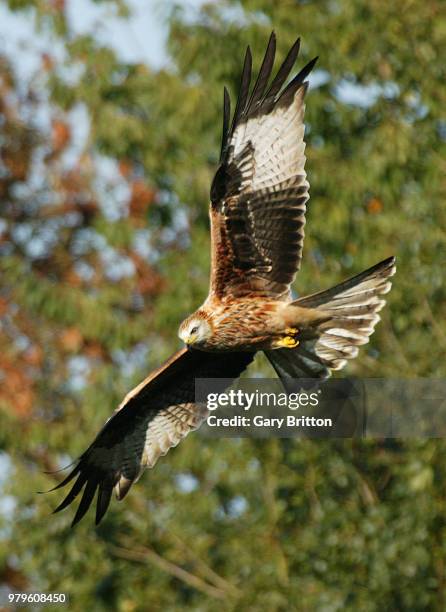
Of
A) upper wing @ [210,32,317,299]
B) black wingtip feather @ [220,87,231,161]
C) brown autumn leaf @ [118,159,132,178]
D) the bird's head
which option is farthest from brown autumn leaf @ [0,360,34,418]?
black wingtip feather @ [220,87,231,161]

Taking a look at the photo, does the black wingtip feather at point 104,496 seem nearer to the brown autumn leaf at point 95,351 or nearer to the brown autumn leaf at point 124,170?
the brown autumn leaf at point 95,351

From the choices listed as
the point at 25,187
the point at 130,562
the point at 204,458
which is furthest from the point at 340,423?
the point at 25,187

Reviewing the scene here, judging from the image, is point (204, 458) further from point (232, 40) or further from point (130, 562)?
point (232, 40)

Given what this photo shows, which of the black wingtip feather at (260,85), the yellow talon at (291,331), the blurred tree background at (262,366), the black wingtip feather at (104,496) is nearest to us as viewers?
the black wingtip feather at (260,85)

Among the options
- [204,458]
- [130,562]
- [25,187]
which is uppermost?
[25,187]

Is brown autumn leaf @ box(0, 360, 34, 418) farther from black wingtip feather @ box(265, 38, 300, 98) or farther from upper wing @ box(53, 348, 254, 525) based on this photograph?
black wingtip feather @ box(265, 38, 300, 98)

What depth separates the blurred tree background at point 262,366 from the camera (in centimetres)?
1056

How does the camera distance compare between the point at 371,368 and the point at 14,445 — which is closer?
the point at 371,368

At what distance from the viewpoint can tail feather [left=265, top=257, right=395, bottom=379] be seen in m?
8.01

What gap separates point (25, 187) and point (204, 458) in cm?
876

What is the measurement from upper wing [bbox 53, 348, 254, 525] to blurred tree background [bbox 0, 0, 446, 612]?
173cm

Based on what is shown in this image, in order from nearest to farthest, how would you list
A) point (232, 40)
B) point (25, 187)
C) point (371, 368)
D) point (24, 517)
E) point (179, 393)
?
point (179, 393) < point (371, 368) < point (24, 517) < point (232, 40) < point (25, 187)

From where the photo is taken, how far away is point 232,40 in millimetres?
12422

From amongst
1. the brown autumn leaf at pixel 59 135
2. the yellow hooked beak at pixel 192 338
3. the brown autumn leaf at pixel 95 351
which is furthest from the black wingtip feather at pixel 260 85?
the brown autumn leaf at pixel 59 135
